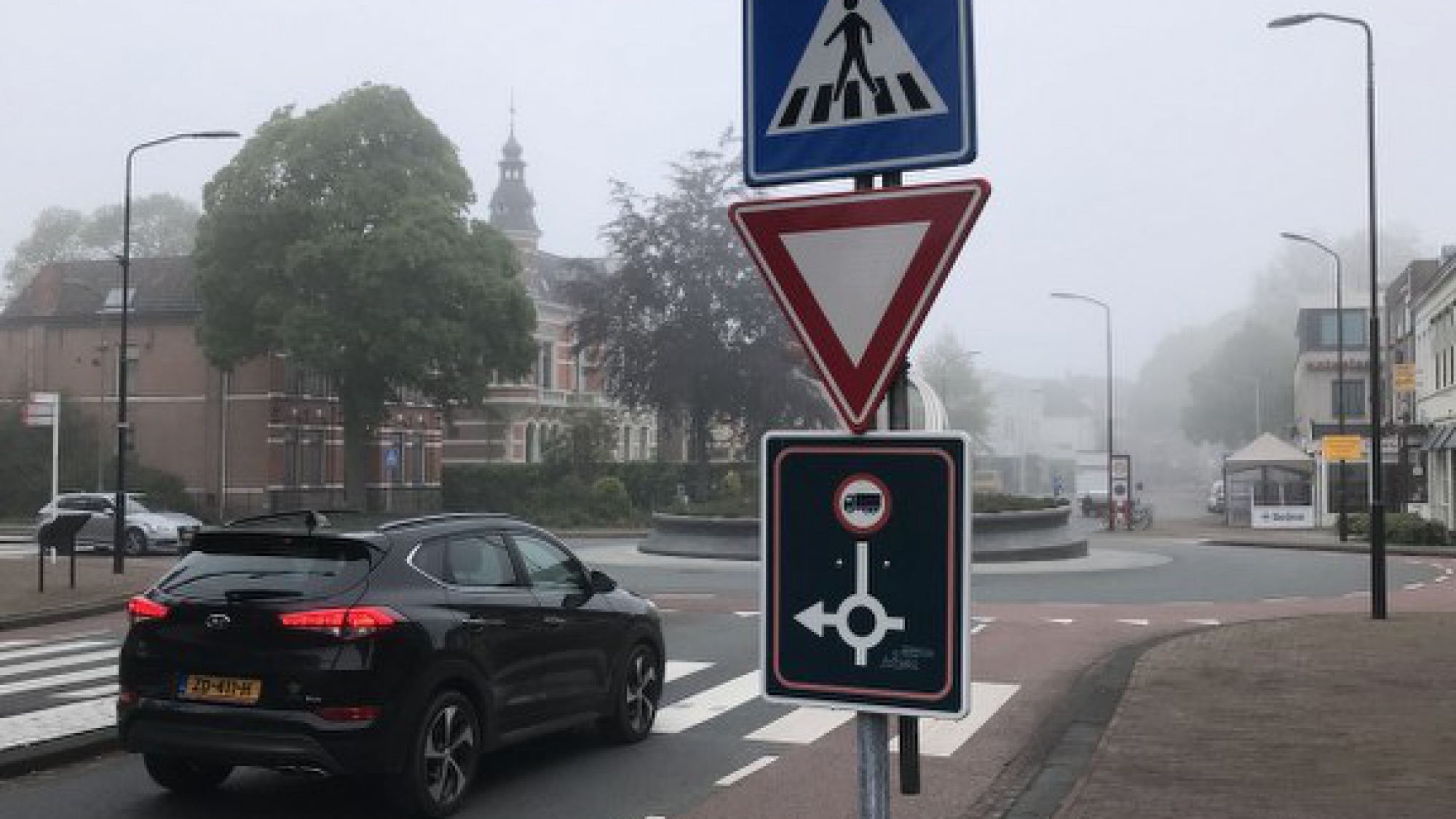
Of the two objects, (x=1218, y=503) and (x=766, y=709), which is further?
(x=1218, y=503)

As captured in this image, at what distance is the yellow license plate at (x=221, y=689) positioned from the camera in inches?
266

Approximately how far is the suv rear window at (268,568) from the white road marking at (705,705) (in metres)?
3.49

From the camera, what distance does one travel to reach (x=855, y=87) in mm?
3037

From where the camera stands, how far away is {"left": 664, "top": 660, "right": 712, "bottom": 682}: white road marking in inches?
495

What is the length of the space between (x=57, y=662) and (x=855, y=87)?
12.9 metres

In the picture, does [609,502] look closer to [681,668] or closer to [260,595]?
[681,668]

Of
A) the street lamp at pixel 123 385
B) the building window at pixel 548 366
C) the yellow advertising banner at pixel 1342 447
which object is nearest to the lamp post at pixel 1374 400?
the street lamp at pixel 123 385

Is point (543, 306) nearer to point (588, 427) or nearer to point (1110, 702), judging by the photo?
point (588, 427)

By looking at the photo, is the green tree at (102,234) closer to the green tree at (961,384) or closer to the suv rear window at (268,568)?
the green tree at (961,384)

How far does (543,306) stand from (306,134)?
25591 mm

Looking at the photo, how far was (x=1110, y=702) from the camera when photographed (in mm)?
10922

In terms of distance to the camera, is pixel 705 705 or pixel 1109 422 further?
pixel 1109 422

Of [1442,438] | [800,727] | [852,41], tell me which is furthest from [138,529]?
[1442,438]

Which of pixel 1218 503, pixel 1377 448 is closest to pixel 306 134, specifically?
pixel 1377 448
